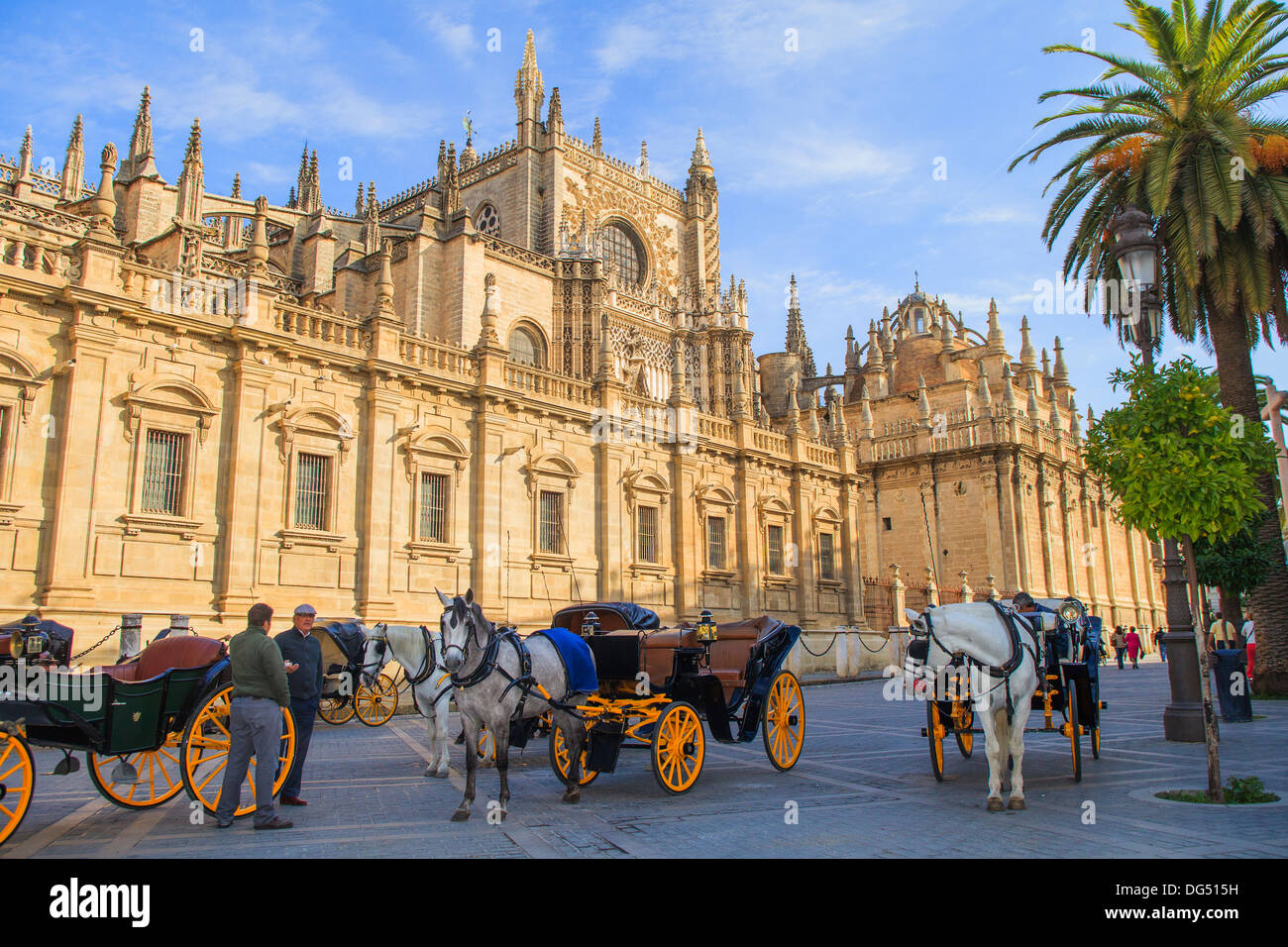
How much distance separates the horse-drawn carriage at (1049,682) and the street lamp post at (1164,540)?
1372mm

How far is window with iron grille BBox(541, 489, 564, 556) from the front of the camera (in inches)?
893

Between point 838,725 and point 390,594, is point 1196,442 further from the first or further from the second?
point 390,594

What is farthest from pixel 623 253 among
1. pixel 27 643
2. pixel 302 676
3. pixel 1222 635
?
pixel 302 676

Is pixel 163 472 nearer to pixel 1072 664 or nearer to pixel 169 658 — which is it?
pixel 169 658

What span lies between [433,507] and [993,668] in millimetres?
14846

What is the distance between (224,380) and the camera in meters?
17.5

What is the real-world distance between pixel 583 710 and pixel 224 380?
40.5 ft

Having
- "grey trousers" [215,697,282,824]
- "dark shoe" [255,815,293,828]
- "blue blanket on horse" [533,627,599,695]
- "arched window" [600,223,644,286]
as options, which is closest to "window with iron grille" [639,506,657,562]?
"blue blanket on horse" [533,627,599,695]

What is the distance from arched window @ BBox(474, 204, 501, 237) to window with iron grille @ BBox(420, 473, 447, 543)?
29770 millimetres

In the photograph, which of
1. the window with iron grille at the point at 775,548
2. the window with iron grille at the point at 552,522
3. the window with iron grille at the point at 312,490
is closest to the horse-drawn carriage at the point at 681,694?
the window with iron grille at the point at 312,490

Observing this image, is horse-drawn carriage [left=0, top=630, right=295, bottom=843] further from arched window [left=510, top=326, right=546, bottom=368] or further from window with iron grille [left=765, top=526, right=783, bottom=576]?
arched window [left=510, top=326, right=546, bottom=368]
